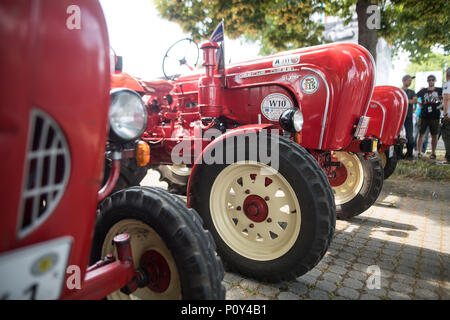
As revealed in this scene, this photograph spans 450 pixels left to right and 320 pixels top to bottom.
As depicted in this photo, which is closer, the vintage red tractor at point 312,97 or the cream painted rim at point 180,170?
the vintage red tractor at point 312,97

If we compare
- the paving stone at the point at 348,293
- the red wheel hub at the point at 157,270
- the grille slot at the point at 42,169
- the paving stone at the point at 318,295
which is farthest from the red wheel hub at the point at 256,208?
the grille slot at the point at 42,169

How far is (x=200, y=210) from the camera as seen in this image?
209 centimetres

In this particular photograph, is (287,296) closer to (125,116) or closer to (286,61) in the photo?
(125,116)

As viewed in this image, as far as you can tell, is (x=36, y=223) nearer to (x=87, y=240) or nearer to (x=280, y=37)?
(x=87, y=240)

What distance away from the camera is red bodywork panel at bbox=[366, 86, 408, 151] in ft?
13.1

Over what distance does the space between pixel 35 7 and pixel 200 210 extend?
65.6 inches

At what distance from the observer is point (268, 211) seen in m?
1.98

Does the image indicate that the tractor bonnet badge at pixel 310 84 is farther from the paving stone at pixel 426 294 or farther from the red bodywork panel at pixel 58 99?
the red bodywork panel at pixel 58 99

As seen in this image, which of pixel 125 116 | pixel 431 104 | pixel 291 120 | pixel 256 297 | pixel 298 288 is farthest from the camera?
pixel 431 104

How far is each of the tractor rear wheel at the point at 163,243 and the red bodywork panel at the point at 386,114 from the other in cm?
359

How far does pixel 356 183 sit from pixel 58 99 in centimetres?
341

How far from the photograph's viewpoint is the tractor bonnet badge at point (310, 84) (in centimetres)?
235

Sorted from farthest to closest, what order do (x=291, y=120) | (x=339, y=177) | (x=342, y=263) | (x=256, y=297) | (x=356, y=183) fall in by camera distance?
(x=339, y=177) → (x=356, y=183) → (x=342, y=263) → (x=291, y=120) → (x=256, y=297)
